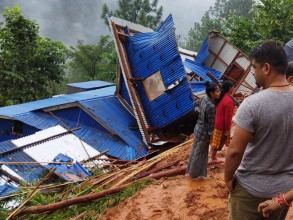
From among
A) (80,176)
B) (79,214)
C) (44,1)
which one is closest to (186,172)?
(79,214)

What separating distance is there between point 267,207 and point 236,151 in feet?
1.31

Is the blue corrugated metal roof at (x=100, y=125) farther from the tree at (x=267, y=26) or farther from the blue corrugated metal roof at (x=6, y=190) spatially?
the tree at (x=267, y=26)

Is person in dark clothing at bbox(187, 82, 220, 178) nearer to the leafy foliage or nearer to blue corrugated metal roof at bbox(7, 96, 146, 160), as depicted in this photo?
the leafy foliage

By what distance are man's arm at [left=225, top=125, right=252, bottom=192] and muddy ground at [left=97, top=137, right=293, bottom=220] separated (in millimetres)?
1952

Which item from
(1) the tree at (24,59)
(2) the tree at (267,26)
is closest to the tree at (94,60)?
(1) the tree at (24,59)

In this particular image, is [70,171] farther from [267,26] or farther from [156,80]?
[267,26]

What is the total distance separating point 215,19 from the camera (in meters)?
49.3

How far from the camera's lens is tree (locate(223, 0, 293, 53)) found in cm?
1510

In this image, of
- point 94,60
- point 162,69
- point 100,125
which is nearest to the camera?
point 162,69

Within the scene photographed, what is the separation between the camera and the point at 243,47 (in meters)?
17.0

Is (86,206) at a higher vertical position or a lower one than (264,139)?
lower

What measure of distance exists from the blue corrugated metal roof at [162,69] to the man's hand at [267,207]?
872 centimetres

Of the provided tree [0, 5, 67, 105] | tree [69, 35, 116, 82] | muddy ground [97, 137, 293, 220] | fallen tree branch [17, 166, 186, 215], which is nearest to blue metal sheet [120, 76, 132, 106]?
tree [0, 5, 67, 105]

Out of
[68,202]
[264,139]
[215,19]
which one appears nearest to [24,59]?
[68,202]
